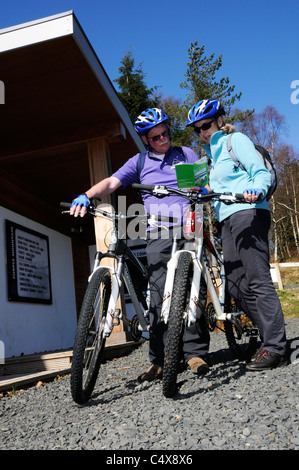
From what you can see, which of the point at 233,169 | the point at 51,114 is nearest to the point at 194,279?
→ the point at 233,169

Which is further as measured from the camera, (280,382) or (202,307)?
(202,307)

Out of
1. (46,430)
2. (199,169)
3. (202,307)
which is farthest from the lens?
(202,307)

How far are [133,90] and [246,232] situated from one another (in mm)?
21776

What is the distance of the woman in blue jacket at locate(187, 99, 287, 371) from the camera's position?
9.96 feet

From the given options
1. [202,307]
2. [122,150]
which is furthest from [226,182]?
[122,150]

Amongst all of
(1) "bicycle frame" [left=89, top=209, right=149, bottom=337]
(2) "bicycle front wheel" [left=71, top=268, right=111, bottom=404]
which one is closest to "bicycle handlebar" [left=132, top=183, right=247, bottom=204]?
(1) "bicycle frame" [left=89, top=209, right=149, bottom=337]

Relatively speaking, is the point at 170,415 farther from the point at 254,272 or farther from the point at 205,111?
the point at 205,111

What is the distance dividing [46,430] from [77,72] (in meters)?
3.38

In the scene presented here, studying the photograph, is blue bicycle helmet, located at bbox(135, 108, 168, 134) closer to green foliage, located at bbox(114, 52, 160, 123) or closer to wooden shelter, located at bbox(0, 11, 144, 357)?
wooden shelter, located at bbox(0, 11, 144, 357)

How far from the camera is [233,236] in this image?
3289 millimetres

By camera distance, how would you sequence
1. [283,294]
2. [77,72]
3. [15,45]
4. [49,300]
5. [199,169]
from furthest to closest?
[283,294], [49,300], [77,72], [15,45], [199,169]

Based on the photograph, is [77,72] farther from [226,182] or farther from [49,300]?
[49,300]

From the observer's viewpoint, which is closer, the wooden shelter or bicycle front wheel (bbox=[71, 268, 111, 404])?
bicycle front wheel (bbox=[71, 268, 111, 404])

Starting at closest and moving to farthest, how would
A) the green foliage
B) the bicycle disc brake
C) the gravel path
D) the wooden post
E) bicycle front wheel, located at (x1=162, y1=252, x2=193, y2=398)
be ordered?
1. the gravel path
2. bicycle front wheel, located at (x1=162, y1=252, x2=193, y2=398)
3. the bicycle disc brake
4. the wooden post
5. the green foliage
